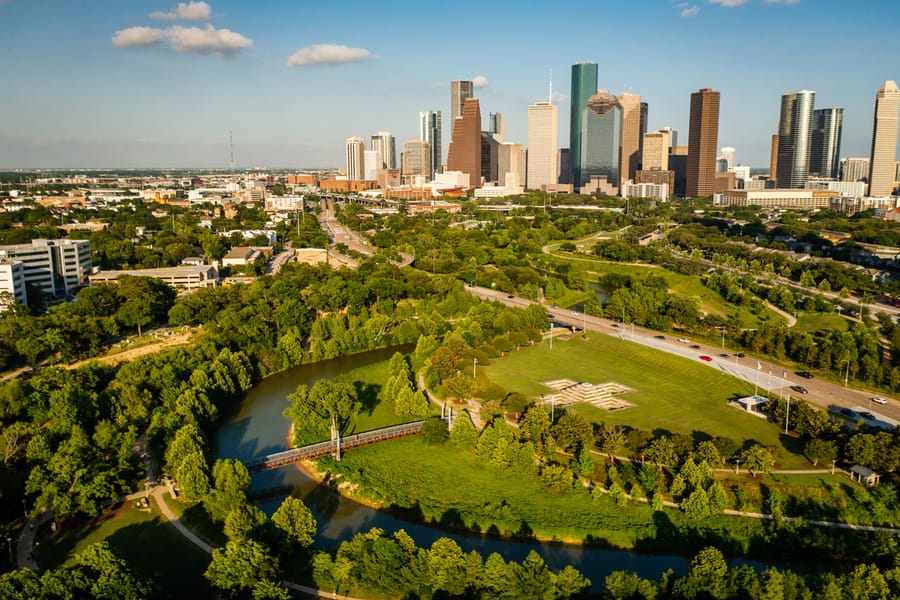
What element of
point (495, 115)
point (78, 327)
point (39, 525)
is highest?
point (495, 115)

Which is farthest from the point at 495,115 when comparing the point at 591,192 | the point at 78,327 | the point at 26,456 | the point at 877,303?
the point at 26,456

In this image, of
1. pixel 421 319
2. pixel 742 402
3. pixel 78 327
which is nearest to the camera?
pixel 742 402

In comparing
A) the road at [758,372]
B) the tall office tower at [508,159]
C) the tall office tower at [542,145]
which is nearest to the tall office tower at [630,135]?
the tall office tower at [542,145]

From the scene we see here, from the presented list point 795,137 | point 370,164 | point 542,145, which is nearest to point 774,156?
point 795,137

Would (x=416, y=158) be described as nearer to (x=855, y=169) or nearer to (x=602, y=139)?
(x=602, y=139)

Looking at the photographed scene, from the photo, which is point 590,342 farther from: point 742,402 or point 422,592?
point 422,592

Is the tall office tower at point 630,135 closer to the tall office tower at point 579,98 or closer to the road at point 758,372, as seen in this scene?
the tall office tower at point 579,98

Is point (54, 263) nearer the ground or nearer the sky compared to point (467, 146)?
nearer the ground
